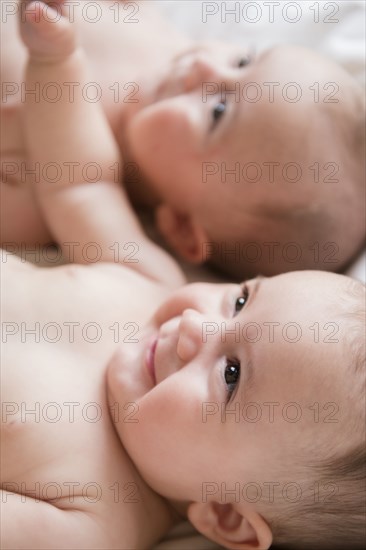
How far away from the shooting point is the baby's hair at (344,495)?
1.01 m

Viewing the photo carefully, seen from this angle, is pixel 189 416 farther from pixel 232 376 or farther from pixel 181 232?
pixel 181 232

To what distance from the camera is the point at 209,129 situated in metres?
1.47

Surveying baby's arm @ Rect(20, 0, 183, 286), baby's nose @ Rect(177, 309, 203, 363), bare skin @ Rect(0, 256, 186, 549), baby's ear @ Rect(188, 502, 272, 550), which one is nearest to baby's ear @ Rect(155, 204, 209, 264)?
baby's arm @ Rect(20, 0, 183, 286)

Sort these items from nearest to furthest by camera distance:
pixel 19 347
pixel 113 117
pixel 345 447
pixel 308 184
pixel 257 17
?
pixel 345 447 → pixel 19 347 → pixel 308 184 → pixel 113 117 → pixel 257 17

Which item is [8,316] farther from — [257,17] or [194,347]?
[257,17]

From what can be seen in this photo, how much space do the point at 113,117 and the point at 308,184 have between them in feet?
1.47

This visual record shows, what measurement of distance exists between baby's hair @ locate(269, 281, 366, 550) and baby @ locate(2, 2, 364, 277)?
12.5 inches

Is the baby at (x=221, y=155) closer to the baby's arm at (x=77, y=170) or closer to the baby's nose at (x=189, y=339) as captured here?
the baby's arm at (x=77, y=170)

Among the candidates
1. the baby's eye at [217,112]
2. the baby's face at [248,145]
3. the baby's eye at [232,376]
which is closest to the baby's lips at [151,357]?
the baby's eye at [232,376]

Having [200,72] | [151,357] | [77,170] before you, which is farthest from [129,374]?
[200,72]

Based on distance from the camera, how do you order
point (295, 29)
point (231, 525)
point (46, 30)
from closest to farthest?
point (231, 525), point (46, 30), point (295, 29)

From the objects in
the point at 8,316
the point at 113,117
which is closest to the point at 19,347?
the point at 8,316

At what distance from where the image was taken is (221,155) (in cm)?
145

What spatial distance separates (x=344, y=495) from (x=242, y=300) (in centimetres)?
35
